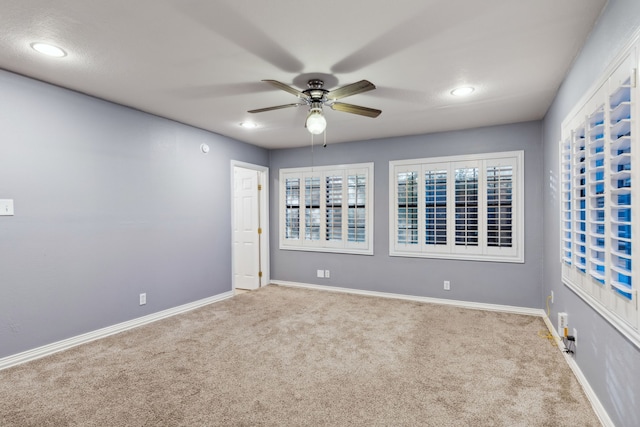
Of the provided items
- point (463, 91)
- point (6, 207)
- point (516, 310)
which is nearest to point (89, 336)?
point (6, 207)

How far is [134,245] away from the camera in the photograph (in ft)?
12.2

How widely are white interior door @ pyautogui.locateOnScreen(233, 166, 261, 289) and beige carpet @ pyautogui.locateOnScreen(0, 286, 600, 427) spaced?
1869 millimetres

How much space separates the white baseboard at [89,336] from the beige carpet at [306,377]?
97 millimetres

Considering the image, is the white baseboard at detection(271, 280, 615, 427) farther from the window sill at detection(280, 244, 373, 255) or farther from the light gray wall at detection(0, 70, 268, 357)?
the light gray wall at detection(0, 70, 268, 357)

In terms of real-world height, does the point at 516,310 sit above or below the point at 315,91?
below

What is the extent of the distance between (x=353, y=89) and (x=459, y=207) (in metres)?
2.72

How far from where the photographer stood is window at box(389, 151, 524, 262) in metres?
4.28

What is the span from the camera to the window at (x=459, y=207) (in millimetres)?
4277

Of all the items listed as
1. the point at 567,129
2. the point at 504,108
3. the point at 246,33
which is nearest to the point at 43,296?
the point at 246,33

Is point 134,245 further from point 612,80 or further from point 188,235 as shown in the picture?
point 612,80

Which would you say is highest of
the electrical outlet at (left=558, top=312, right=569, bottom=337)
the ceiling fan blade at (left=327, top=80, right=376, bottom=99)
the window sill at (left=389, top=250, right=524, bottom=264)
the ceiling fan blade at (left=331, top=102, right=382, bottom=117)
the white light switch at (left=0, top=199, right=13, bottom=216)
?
the ceiling fan blade at (left=327, top=80, right=376, bottom=99)

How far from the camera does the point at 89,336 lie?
3.27 metres

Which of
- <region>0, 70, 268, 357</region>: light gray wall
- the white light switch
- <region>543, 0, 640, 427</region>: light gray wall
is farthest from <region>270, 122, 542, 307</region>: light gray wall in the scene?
the white light switch

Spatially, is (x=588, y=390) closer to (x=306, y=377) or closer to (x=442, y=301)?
(x=306, y=377)
